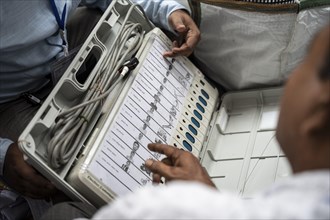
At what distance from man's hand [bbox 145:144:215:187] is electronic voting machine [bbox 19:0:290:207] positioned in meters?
0.13

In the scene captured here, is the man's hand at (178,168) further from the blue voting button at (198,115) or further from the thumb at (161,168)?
the blue voting button at (198,115)

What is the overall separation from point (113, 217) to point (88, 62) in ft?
2.54

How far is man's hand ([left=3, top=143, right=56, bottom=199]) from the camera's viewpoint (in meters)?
1.14

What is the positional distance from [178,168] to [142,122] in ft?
0.86

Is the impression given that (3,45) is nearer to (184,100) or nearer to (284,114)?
(184,100)

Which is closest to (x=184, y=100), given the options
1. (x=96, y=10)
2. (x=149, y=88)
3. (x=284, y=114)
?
(x=149, y=88)

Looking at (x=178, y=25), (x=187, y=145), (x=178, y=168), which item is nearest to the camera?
(x=178, y=168)

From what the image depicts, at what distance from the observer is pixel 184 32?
1399 millimetres

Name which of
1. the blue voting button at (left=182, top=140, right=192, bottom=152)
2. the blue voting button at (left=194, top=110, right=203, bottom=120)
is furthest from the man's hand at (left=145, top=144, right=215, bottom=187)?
the blue voting button at (left=194, top=110, right=203, bottom=120)

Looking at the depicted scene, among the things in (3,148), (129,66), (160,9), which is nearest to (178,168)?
(129,66)

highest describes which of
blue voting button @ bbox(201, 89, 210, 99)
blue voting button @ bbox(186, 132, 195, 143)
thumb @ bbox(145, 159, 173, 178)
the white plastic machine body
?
thumb @ bbox(145, 159, 173, 178)

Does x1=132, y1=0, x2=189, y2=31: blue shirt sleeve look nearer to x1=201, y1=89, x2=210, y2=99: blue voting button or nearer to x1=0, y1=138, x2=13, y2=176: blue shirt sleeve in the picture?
x1=201, y1=89, x2=210, y2=99: blue voting button

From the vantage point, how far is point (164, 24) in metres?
1.45

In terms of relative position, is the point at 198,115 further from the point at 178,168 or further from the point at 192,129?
the point at 178,168
